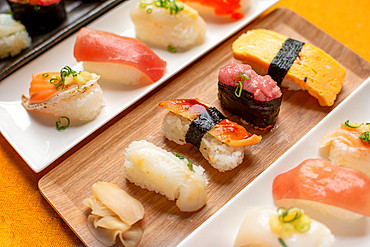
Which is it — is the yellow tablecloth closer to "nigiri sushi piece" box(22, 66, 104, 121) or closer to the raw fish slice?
"nigiri sushi piece" box(22, 66, 104, 121)

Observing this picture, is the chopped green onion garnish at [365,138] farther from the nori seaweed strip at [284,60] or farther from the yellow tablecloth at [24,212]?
the yellow tablecloth at [24,212]

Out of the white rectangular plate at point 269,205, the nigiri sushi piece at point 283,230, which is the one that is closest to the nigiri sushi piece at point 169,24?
the white rectangular plate at point 269,205

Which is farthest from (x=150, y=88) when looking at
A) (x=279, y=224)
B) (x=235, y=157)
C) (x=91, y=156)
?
(x=279, y=224)

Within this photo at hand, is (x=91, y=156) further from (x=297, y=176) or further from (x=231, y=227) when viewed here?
(x=297, y=176)

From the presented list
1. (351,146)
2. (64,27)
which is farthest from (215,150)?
(64,27)

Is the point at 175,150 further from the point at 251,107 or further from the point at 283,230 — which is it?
the point at 283,230

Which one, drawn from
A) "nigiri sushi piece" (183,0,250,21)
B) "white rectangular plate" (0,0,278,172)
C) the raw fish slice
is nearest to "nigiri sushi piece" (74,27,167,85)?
"white rectangular plate" (0,0,278,172)
